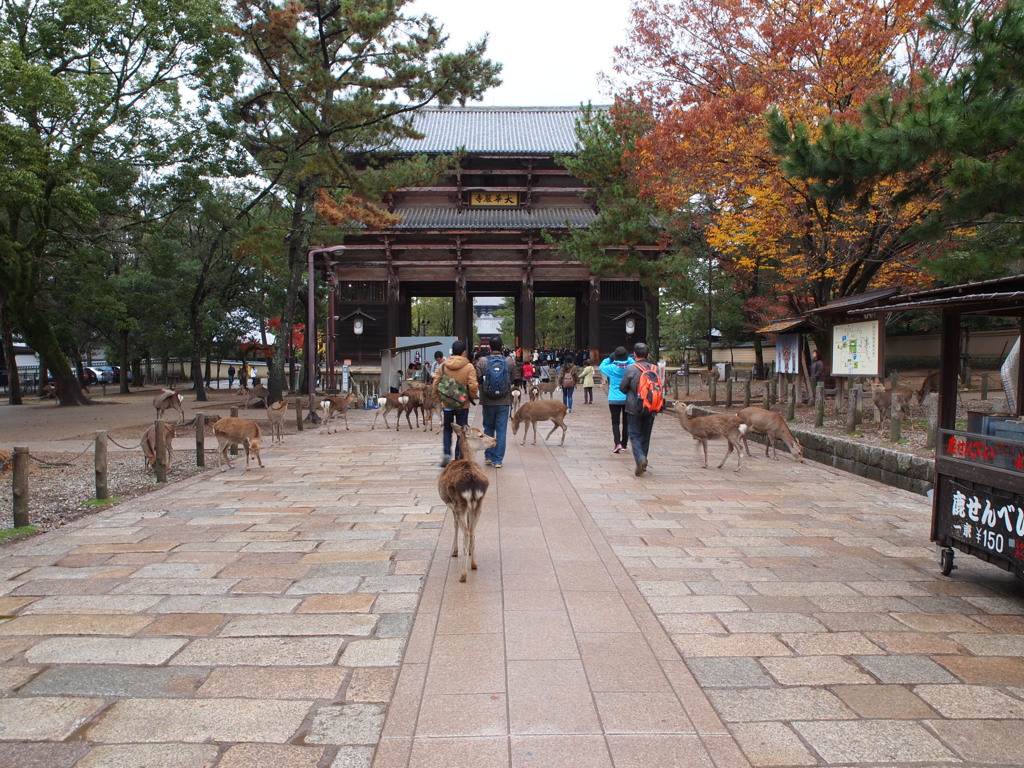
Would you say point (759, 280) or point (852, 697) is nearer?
point (852, 697)

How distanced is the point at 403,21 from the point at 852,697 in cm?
1473

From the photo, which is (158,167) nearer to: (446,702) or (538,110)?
(446,702)

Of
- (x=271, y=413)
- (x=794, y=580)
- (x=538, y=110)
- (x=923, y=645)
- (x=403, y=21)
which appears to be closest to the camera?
(x=923, y=645)

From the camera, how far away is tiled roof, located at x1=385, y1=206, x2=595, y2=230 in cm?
3102

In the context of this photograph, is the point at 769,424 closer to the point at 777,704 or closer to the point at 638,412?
the point at 638,412

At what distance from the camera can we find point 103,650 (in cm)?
392

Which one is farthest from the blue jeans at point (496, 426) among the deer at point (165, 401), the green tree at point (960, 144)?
the deer at point (165, 401)

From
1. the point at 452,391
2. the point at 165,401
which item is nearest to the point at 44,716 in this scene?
Answer: the point at 452,391

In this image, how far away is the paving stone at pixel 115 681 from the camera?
3.46 meters

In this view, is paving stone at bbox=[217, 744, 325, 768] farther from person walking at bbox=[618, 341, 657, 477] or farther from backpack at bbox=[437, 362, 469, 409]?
person walking at bbox=[618, 341, 657, 477]

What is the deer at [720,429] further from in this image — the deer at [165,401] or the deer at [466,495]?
the deer at [165,401]

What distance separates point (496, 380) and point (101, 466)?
14.8ft

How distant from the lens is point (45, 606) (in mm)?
4609

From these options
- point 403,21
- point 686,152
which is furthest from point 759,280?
point 403,21
